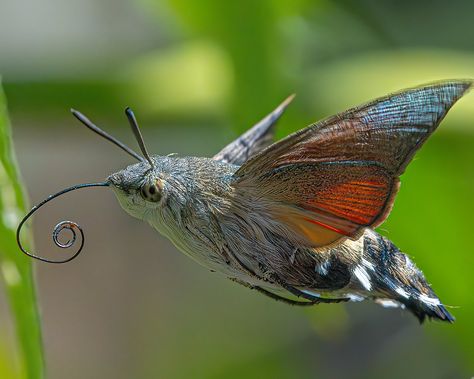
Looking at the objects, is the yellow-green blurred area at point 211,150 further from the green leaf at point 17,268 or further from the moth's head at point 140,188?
the moth's head at point 140,188

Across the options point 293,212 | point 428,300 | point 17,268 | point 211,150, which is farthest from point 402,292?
point 211,150

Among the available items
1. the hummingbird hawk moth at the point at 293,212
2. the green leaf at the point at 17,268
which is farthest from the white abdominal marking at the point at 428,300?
the green leaf at the point at 17,268

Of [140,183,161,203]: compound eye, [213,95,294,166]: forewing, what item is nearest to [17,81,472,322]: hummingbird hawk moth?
[140,183,161,203]: compound eye

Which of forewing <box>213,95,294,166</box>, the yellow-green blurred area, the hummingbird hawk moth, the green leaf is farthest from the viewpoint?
the yellow-green blurred area

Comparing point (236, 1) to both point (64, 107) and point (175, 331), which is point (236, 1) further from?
point (175, 331)

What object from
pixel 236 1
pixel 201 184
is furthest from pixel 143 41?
pixel 201 184

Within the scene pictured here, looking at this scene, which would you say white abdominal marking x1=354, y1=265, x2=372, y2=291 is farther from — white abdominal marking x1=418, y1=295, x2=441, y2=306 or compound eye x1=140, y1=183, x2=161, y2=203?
compound eye x1=140, y1=183, x2=161, y2=203

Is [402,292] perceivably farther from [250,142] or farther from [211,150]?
[211,150]
